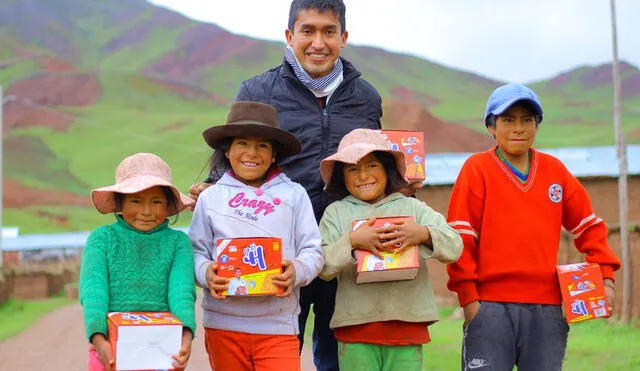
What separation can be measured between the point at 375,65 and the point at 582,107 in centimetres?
3374

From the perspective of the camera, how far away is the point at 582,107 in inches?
3371

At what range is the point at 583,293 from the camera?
468 cm

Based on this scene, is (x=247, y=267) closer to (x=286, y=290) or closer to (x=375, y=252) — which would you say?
(x=286, y=290)

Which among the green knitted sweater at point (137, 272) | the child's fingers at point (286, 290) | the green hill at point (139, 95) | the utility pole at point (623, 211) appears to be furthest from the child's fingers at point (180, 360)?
the green hill at point (139, 95)

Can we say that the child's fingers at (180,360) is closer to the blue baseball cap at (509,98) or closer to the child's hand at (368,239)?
the child's hand at (368,239)

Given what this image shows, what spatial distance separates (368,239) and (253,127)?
0.76 meters

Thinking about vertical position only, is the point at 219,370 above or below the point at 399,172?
below

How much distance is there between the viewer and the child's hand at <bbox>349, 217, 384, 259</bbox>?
14.5 feet

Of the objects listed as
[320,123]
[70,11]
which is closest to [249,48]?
[70,11]

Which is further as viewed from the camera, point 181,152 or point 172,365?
point 181,152

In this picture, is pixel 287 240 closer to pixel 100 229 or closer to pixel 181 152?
pixel 100 229

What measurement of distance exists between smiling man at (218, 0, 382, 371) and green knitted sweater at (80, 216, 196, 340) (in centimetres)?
63

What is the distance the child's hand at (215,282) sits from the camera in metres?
4.31

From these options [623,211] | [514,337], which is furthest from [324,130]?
[623,211]
